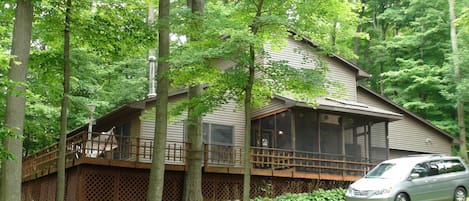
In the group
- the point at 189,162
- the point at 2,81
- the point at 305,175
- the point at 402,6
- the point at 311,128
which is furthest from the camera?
the point at 402,6

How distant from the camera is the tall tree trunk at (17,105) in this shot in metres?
10.2

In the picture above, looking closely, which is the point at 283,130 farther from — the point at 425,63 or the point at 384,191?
the point at 425,63

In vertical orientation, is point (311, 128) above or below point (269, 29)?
below

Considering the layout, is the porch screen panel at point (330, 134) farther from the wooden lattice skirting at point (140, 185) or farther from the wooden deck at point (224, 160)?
the wooden lattice skirting at point (140, 185)

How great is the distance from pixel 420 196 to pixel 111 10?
9.69 metres

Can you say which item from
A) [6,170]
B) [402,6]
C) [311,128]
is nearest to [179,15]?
[6,170]

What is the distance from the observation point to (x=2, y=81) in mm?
8398

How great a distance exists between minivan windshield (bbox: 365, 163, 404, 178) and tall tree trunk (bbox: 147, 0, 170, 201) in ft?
19.1

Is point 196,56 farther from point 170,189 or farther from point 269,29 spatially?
point 170,189

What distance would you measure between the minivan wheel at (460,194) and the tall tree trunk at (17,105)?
10.7 meters

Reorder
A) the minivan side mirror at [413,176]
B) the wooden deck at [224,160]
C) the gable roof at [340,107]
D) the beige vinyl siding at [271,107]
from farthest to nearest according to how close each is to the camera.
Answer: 1. the beige vinyl siding at [271,107]
2. the gable roof at [340,107]
3. the wooden deck at [224,160]
4. the minivan side mirror at [413,176]

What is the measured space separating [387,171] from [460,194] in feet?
6.53

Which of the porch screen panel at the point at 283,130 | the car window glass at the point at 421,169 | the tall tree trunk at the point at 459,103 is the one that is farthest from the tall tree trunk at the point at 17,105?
the tall tree trunk at the point at 459,103

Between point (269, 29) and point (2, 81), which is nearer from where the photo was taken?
point (2, 81)
